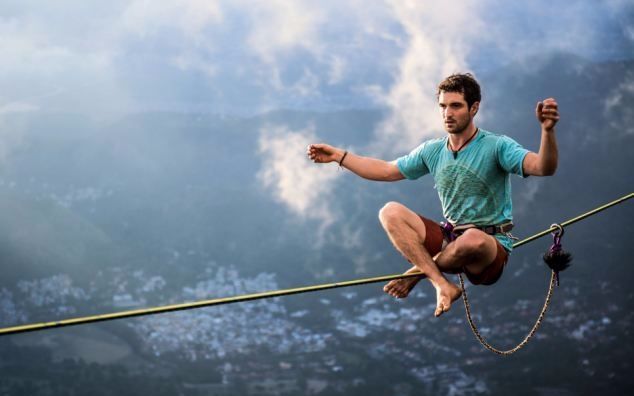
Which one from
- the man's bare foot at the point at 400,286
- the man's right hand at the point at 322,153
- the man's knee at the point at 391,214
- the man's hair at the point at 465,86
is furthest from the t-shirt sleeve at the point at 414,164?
the man's bare foot at the point at 400,286

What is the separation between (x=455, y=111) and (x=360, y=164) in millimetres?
840

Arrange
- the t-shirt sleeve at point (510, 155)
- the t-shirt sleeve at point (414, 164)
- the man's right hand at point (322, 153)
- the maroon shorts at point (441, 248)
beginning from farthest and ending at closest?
1. the man's right hand at point (322, 153)
2. the t-shirt sleeve at point (414, 164)
3. the maroon shorts at point (441, 248)
4. the t-shirt sleeve at point (510, 155)

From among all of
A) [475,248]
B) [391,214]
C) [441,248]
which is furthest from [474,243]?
[391,214]

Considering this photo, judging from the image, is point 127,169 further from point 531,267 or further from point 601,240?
point 601,240

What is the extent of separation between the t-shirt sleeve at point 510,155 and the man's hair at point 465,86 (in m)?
0.32

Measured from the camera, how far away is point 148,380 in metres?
72.1

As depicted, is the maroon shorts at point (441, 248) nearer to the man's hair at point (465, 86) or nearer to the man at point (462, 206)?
the man at point (462, 206)

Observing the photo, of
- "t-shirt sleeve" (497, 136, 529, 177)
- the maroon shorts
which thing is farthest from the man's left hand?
the maroon shorts

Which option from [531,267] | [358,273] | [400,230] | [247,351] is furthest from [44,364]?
[400,230]

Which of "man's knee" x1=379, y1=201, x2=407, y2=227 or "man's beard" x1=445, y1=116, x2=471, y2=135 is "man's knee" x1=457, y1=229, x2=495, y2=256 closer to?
"man's knee" x1=379, y1=201, x2=407, y2=227

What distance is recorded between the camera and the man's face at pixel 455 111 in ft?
16.3

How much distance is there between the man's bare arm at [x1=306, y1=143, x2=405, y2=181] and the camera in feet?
18.0

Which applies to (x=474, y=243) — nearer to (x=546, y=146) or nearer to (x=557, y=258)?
(x=546, y=146)

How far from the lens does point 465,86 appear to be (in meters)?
4.93
